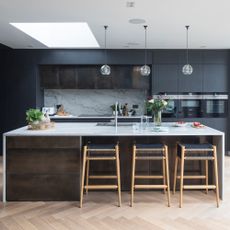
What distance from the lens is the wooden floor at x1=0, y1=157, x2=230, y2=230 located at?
3.21 m

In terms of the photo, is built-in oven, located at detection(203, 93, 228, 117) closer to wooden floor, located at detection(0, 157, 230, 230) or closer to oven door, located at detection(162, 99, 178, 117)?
oven door, located at detection(162, 99, 178, 117)

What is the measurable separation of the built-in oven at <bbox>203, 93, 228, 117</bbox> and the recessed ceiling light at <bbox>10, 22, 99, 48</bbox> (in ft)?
9.13

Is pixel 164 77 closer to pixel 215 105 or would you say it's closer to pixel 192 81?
pixel 192 81

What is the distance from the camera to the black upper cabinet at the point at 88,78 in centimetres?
698

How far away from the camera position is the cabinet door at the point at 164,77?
270 inches

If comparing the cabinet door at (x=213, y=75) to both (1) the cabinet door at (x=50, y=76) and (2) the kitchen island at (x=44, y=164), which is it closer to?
(2) the kitchen island at (x=44, y=164)

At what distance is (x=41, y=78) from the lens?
276 inches

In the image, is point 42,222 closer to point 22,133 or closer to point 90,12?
point 22,133

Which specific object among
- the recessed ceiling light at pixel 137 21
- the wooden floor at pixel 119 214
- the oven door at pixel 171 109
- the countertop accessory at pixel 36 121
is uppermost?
the recessed ceiling light at pixel 137 21

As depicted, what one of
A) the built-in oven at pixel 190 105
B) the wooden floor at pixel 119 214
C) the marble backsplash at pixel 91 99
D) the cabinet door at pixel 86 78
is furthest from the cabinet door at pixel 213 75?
the wooden floor at pixel 119 214

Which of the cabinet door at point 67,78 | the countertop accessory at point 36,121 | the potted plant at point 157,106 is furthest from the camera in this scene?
the cabinet door at point 67,78

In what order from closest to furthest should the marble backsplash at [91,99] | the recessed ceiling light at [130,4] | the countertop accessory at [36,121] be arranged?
the recessed ceiling light at [130,4], the countertop accessory at [36,121], the marble backsplash at [91,99]

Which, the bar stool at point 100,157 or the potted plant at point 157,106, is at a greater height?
the potted plant at point 157,106

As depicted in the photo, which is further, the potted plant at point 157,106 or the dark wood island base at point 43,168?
the potted plant at point 157,106
